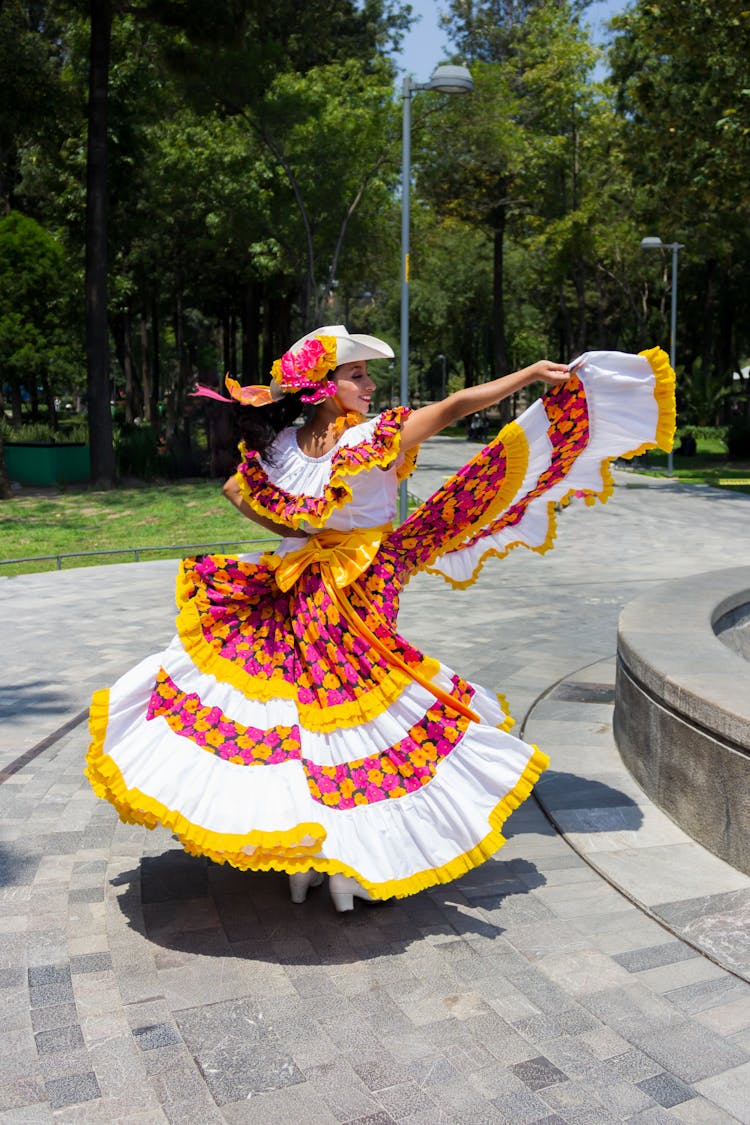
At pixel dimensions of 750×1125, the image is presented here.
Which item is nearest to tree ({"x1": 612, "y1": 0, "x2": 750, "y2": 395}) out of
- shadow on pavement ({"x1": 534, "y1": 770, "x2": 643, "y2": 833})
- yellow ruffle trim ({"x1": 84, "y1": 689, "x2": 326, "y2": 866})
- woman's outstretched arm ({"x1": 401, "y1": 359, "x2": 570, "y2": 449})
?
shadow on pavement ({"x1": 534, "y1": 770, "x2": 643, "y2": 833})

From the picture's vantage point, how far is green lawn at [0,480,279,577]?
651 inches

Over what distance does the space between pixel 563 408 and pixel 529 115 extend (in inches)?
1377

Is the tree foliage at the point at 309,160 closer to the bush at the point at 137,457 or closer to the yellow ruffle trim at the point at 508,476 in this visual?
the bush at the point at 137,457

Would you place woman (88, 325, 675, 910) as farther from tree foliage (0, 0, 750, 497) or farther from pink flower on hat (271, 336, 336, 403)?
tree foliage (0, 0, 750, 497)

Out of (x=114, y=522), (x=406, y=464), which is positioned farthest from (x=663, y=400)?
(x=114, y=522)

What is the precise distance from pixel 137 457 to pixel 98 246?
484 centimetres

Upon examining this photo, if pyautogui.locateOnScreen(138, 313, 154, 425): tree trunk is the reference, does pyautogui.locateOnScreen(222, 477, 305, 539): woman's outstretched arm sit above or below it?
below

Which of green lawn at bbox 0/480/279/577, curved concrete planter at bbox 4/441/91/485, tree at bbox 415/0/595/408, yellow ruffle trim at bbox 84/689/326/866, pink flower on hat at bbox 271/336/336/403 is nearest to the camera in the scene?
yellow ruffle trim at bbox 84/689/326/866

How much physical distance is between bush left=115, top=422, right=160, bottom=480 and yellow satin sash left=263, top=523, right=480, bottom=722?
2210 cm

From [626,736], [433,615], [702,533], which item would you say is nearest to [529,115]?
[702,533]

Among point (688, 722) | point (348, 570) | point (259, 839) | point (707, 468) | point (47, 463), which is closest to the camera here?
point (259, 839)

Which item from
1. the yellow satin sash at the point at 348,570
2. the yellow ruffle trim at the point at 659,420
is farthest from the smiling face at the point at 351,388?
the yellow ruffle trim at the point at 659,420

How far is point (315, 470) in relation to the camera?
4219 mm

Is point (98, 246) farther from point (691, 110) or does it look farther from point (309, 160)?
point (691, 110)
